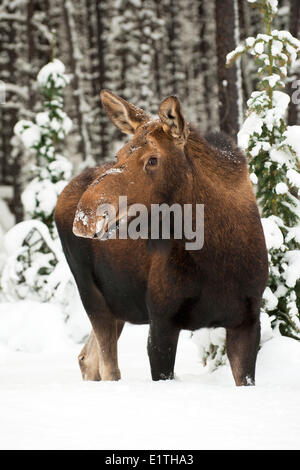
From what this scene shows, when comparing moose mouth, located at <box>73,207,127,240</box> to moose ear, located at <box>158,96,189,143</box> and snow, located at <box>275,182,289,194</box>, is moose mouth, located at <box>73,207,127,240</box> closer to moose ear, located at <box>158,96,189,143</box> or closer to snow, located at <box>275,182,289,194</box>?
moose ear, located at <box>158,96,189,143</box>

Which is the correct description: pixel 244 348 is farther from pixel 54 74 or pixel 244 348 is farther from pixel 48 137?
pixel 54 74

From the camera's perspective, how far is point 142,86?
74.8 feet

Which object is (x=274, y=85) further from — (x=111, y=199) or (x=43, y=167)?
(x=43, y=167)

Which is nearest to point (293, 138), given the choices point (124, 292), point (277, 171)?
point (277, 171)

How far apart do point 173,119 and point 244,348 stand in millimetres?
1704

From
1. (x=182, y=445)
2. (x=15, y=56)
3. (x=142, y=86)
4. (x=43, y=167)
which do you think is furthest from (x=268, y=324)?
(x=15, y=56)

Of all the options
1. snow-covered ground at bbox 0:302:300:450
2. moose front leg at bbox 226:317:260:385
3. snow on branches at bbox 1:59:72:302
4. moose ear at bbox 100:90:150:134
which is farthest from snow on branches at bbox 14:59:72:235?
moose front leg at bbox 226:317:260:385

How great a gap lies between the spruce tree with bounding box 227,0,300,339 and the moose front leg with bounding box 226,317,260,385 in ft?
4.56

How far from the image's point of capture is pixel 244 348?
16.8ft

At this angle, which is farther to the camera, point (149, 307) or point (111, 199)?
point (149, 307)

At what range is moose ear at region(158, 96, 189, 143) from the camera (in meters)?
4.62

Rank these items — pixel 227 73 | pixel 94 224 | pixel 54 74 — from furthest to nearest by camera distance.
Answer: pixel 54 74 < pixel 227 73 < pixel 94 224

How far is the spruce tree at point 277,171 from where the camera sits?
6.61 m

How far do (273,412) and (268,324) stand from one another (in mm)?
2673
